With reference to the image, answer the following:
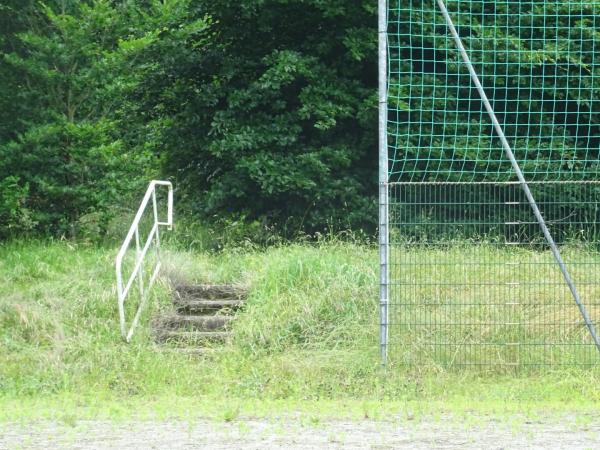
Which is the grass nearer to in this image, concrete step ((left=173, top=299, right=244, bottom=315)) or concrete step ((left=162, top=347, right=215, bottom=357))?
concrete step ((left=162, top=347, right=215, bottom=357))

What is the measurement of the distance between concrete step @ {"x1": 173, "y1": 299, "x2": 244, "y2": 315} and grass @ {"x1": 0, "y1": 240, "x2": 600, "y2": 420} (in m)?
0.24

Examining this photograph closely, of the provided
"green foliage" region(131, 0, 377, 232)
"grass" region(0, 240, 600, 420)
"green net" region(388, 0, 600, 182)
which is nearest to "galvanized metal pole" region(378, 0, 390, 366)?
"grass" region(0, 240, 600, 420)

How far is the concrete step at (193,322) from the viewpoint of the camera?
470 inches

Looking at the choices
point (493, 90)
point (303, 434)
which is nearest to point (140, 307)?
point (303, 434)

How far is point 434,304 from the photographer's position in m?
10.5

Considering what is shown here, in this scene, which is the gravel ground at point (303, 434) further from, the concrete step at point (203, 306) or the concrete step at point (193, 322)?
the concrete step at point (203, 306)

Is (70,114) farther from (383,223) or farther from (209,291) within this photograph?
(383,223)

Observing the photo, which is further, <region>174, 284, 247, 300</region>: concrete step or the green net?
the green net

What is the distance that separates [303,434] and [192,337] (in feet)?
14.3

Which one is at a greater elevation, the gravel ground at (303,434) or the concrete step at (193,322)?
the gravel ground at (303,434)

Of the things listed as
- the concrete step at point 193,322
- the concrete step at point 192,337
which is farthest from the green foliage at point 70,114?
the concrete step at point 192,337

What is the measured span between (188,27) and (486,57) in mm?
5131

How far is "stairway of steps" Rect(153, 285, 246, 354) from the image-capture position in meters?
11.6

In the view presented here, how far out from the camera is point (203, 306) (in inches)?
492
